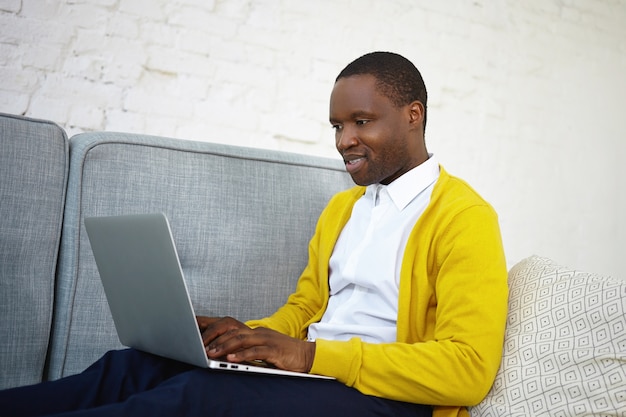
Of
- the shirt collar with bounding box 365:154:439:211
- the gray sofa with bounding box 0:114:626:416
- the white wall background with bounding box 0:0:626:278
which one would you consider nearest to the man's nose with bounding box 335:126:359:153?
the shirt collar with bounding box 365:154:439:211

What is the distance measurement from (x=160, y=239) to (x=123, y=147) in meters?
0.56

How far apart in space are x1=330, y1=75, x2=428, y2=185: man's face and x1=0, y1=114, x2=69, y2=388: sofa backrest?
0.60 m

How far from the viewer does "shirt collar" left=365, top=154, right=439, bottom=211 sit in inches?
53.2

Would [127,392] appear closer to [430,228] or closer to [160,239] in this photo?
[160,239]

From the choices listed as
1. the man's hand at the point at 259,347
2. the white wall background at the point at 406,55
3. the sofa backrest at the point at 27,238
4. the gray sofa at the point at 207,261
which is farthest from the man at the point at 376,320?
the white wall background at the point at 406,55

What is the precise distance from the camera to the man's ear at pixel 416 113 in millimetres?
1377

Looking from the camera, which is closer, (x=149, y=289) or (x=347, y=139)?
(x=149, y=289)

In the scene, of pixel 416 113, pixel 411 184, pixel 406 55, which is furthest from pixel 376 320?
pixel 406 55

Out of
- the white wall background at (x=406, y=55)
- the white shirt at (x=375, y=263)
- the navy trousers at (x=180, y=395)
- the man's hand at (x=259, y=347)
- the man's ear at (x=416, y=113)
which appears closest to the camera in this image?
the navy trousers at (x=180, y=395)

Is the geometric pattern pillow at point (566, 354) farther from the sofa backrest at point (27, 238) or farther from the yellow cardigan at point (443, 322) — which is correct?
the sofa backrest at point (27, 238)

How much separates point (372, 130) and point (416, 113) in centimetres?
11

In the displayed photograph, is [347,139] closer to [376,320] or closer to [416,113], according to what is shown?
[416,113]

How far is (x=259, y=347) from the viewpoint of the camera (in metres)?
1.08

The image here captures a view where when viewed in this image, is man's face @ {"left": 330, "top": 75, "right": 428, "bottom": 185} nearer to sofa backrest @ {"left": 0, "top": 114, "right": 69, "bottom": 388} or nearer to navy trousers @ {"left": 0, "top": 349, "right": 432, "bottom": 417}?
navy trousers @ {"left": 0, "top": 349, "right": 432, "bottom": 417}
